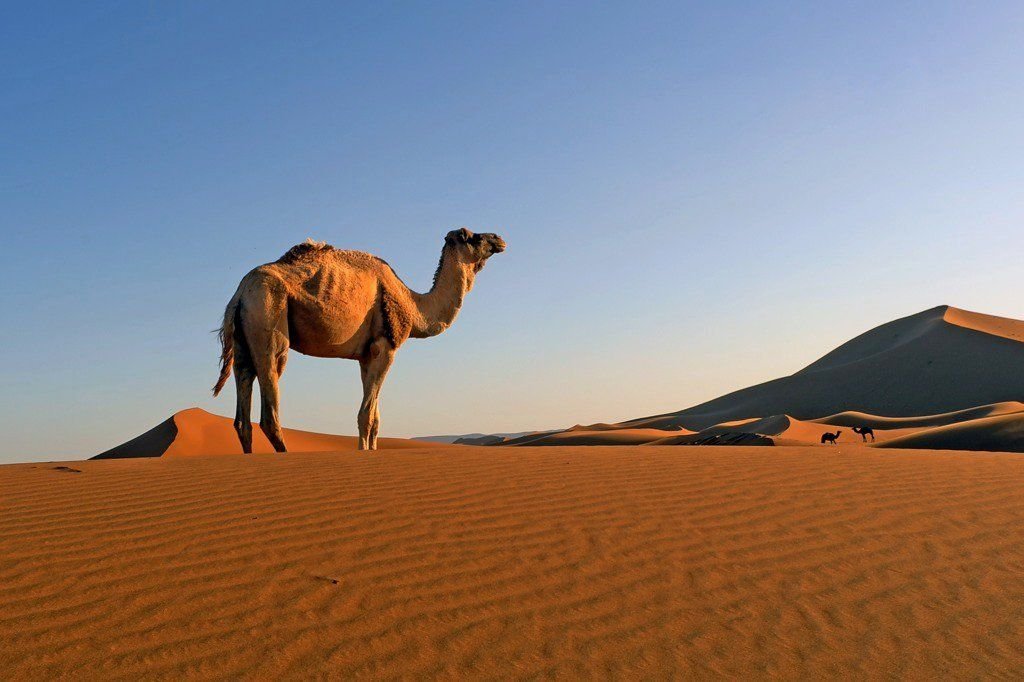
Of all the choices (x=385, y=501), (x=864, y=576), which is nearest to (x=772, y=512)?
(x=864, y=576)

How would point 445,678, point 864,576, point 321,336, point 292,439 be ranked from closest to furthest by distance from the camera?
point 445,678, point 864,576, point 321,336, point 292,439

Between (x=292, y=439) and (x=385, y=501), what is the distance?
17.6m

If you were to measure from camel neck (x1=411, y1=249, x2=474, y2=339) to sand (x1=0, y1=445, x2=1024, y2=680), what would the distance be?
5646 mm

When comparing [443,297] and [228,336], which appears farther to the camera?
[443,297]

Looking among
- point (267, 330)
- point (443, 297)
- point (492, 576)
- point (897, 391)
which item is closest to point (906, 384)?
point (897, 391)

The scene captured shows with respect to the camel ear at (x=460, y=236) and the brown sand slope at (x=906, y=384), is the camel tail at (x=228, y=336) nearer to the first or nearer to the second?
the camel ear at (x=460, y=236)

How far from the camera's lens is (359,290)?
479 inches

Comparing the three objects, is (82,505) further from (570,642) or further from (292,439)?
(292,439)

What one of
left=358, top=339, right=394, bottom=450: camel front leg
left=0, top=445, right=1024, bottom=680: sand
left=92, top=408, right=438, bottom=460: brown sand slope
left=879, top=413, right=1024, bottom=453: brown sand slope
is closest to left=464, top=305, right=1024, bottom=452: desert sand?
left=879, top=413, right=1024, bottom=453: brown sand slope

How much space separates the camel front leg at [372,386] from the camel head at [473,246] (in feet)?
7.77

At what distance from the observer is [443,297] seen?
13914 millimetres

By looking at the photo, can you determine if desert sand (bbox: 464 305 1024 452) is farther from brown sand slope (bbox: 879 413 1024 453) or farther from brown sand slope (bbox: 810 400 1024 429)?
brown sand slope (bbox: 879 413 1024 453)

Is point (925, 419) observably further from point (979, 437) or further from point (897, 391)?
point (979, 437)

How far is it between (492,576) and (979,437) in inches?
713
